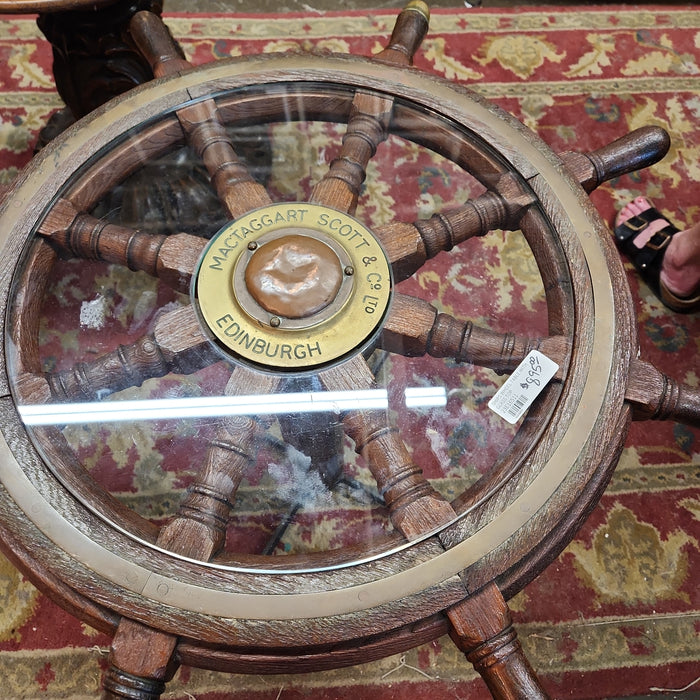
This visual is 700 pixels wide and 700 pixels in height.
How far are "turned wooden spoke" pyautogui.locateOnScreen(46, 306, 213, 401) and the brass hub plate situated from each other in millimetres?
34

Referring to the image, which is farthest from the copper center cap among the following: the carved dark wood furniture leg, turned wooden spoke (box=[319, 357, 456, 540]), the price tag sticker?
the carved dark wood furniture leg

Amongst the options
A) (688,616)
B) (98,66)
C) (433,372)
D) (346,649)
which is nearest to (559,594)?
(688,616)

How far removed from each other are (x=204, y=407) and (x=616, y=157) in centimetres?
83

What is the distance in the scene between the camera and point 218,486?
96 centimetres

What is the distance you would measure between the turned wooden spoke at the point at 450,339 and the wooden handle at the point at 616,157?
32cm

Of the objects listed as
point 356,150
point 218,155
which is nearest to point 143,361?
point 218,155

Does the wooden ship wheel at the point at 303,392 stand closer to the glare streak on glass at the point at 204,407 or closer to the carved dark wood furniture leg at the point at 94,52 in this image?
the glare streak on glass at the point at 204,407

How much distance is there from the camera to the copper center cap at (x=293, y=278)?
1031 mm

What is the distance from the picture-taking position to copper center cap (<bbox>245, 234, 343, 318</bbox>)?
3.38 ft

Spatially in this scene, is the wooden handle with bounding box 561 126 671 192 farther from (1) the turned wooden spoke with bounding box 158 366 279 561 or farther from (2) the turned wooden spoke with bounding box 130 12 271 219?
(1) the turned wooden spoke with bounding box 158 366 279 561

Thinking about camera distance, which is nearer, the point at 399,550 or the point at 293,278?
the point at 399,550

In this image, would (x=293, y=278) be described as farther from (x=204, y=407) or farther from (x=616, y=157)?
(x=616, y=157)

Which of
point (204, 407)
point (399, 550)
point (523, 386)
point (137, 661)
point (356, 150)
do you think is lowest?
point (137, 661)

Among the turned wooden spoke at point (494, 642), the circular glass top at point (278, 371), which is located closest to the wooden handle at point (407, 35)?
the circular glass top at point (278, 371)
